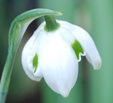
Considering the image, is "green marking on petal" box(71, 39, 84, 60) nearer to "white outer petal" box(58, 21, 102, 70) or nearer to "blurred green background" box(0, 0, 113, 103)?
"white outer petal" box(58, 21, 102, 70)

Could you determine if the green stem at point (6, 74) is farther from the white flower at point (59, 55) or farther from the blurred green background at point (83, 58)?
the blurred green background at point (83, 58)

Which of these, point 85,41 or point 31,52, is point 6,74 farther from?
point 85,41

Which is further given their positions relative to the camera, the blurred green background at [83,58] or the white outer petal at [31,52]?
the blurred green background at [83,58]

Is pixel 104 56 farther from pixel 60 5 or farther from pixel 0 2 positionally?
pixel 0 2

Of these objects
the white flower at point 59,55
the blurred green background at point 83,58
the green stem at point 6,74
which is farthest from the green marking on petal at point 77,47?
the blurred green background at point 83,58

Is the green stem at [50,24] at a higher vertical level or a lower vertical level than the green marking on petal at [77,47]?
higher

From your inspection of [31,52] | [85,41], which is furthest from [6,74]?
[85,41]

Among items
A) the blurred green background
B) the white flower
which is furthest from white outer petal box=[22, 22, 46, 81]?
the blurred green background

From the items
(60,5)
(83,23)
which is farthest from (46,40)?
(83,23)
